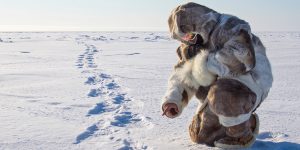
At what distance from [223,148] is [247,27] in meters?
0.53

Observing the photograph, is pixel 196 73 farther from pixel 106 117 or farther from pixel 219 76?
pixel 106 117

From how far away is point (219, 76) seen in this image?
1.70 m

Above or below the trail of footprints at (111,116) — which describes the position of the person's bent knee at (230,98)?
above

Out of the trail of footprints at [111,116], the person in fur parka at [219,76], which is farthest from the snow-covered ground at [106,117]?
the person in fur parka at [219,76]

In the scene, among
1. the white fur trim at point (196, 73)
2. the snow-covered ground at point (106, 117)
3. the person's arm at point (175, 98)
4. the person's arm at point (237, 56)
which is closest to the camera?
the person's arm at point (237, 56)

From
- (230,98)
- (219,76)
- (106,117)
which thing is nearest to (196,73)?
(219,76)

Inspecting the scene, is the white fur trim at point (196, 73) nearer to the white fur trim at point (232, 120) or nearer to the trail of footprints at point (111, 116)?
the white fur trim at point (232, 120)

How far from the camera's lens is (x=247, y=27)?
1.68m

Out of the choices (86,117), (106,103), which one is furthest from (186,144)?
(106,103)

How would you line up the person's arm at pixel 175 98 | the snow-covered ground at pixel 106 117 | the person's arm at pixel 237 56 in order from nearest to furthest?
1. the person's arm at pixel 237 56
2. the person's arm at pixel 175 98
3. the snow-covered ground at pixel 106 117

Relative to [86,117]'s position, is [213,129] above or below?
above

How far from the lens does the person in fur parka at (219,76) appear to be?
162 cm

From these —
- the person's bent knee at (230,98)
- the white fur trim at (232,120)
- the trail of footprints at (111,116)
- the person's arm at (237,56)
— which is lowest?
the trail of footprints at (111,116)

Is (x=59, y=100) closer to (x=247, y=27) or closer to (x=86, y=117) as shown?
(x=86, y=117)
